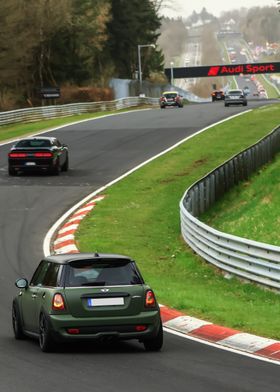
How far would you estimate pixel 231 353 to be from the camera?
1205 centimetres

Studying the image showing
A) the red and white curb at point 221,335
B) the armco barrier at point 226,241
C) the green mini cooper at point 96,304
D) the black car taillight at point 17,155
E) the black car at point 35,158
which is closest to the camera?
the green mini cooper at point 96,304

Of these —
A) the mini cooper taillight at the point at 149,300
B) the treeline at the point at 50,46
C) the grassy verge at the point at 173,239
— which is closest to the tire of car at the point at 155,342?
the mini cooper taillight at the point at 149,300

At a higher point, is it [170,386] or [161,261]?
[170,386]

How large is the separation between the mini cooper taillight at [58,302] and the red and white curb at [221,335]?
2288 millimetres

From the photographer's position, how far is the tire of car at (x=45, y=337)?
12.0 metres

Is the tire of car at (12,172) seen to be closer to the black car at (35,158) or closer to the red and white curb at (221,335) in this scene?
the black car at (35,158)

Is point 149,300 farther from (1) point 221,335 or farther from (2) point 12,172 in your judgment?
(2) point 12,172

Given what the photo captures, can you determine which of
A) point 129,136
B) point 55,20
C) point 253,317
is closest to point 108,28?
point 55,20

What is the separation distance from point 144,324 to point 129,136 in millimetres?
39942

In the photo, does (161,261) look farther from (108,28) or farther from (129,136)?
(108,28)

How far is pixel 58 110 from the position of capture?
74.9m

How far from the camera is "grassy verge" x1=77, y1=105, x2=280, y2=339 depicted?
51.9 ft

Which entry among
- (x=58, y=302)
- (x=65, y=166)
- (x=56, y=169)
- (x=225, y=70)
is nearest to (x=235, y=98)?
(x=65, y=166)

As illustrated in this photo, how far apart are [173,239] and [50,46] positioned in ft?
223
